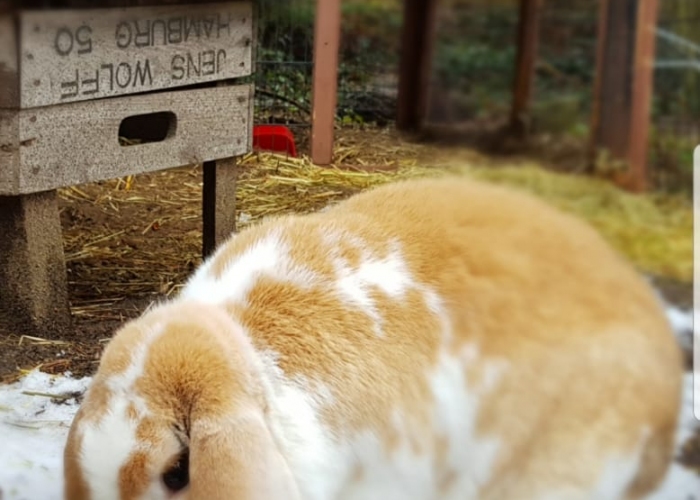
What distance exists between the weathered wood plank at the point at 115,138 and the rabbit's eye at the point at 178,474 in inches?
38.1

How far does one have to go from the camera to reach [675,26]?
2.86 ft

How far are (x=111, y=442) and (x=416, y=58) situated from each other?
0.61 meters

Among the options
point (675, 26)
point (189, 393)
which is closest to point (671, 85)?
point (675, 26)

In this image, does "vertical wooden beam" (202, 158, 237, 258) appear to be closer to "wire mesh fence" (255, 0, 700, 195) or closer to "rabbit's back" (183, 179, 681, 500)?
"rabbit's back" (183, 179, 681, 500)

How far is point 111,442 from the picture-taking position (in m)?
1.28

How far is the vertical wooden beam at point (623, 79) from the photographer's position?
833 millimetres

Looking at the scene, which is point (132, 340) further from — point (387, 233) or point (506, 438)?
point (506, 438)

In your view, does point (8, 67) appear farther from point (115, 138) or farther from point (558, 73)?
point (558, 73)

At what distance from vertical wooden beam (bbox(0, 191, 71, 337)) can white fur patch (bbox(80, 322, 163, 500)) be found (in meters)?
0.94

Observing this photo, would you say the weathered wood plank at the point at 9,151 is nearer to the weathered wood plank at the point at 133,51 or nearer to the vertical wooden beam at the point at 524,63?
the weathered wood plank at the point at 133,51

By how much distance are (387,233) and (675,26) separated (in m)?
0.64

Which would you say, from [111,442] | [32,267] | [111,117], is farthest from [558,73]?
[32,267]

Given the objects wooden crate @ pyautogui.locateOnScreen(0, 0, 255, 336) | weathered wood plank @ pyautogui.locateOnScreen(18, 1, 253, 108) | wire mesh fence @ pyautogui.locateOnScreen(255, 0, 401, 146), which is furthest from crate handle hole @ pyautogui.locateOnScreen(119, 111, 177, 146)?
wire mesh fence @ pyautogui.locateOnScreen(255, 0, 401, 146)

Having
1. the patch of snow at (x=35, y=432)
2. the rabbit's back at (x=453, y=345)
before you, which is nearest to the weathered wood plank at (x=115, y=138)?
the patch of snow at (x=35, y=432)
